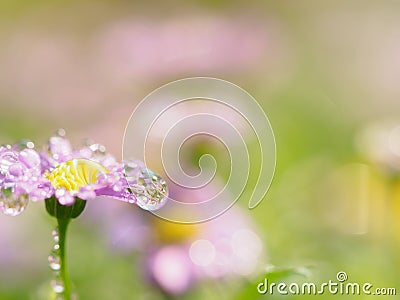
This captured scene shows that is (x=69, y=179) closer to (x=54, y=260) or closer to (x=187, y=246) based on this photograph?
(x=54, y=260)

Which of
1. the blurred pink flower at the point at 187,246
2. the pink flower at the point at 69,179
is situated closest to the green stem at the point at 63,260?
the pink flower at the point at 69,179

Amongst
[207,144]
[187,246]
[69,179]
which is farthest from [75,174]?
[207,144]

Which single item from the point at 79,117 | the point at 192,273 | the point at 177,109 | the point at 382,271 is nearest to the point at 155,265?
the point at 192,273

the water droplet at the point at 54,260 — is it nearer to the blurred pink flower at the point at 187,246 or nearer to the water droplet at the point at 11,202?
the water droplet at the point at 11,202

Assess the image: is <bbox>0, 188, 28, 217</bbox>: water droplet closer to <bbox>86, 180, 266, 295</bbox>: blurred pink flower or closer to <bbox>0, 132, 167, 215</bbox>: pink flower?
<bbox>0, 132, 167, 215</bbox>: pink flower

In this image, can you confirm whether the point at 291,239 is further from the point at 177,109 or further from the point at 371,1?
the point at 371,1

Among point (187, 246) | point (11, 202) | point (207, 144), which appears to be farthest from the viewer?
point (207, 144)
